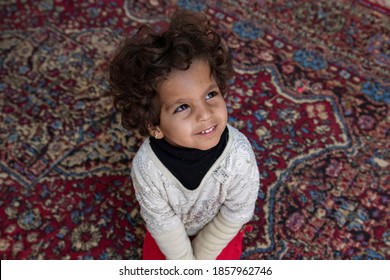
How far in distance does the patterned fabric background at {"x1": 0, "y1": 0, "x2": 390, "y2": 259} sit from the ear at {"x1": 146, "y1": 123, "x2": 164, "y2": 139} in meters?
0.55

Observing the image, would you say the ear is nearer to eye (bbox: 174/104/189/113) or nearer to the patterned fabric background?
eye (bbox: 174/104/189/113)

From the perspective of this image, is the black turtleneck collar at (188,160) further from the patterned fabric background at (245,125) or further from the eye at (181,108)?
the patterned fabric background at (245,125)

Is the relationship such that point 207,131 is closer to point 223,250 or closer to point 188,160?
point 188,160

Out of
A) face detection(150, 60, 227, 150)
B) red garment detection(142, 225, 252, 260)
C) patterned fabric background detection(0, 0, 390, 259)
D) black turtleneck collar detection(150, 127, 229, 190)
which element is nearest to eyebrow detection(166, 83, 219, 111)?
face detection(150, 60, 227, 150)

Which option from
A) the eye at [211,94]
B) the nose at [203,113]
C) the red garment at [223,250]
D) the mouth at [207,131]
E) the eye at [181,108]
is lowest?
the red garment at [223,250]

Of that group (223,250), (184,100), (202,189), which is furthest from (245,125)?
(184,100)

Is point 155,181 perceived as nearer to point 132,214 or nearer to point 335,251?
point 132,214

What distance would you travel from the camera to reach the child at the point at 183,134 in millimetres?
842

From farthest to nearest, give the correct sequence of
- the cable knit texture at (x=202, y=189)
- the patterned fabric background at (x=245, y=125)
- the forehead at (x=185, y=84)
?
the patterned fabric background at (x=245, y=125) < the cable knit texture at (x=202, y=189) < the forehead at (x=185, y=84)

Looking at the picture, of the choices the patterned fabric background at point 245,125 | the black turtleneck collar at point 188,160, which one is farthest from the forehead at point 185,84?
the patterned fabric background at point 245,125

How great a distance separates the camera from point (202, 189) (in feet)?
3.16

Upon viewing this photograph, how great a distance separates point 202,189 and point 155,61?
11.8 inches

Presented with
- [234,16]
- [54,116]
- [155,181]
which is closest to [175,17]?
[155,181]

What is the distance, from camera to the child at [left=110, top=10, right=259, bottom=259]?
0.84 metres
